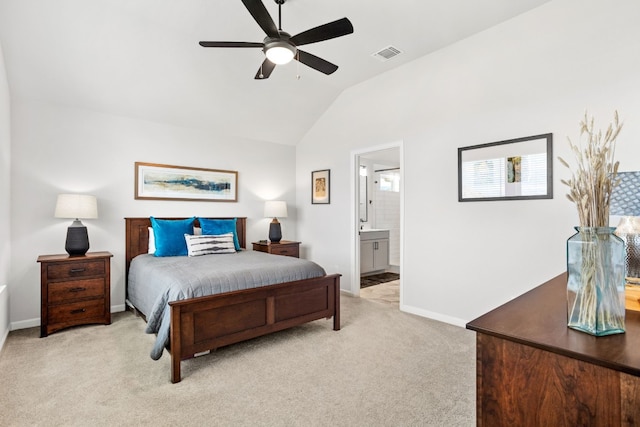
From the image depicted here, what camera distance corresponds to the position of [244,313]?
2793 mm

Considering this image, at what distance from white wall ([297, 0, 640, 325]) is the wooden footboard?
4.10 ft

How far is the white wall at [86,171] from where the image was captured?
3.51m

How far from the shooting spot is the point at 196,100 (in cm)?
416

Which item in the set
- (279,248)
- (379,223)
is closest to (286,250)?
(279,248)

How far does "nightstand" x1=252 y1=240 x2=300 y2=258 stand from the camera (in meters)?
4.88

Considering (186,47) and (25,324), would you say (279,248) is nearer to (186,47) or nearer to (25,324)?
(186,47)

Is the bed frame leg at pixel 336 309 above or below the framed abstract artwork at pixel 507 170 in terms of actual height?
below

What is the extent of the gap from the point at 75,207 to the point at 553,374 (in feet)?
13.5

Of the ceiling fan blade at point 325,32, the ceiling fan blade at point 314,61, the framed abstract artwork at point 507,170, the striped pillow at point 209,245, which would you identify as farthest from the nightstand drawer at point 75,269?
the framed abstract artwork at point 507,170

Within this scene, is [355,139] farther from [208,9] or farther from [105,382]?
[105,382]

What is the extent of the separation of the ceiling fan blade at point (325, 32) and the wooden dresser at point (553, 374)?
2008 millimetres

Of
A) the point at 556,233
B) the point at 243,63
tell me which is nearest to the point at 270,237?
the point at 243,63

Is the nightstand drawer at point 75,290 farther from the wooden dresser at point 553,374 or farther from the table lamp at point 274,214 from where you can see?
the wooden dresser at point 553,374

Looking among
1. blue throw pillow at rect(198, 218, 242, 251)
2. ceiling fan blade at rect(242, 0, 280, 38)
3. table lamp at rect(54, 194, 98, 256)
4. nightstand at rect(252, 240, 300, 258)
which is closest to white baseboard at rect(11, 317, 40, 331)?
table lamp at rect(54, 194, 98, 256)
